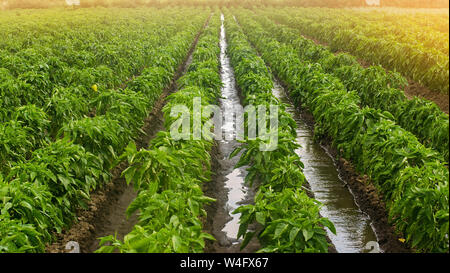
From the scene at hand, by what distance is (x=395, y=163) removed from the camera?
5.99 m

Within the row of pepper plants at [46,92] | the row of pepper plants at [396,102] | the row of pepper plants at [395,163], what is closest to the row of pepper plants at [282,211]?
the row of pepper plants at [395,163]

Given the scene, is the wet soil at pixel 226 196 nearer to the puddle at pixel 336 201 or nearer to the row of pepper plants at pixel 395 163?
the puddle at pixel 336 201

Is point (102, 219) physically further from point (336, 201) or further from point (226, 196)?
point (336, 201)

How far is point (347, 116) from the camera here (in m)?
8.05

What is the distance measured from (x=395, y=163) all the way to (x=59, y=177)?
14.9 feet

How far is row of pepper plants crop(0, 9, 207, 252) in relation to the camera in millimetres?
4570

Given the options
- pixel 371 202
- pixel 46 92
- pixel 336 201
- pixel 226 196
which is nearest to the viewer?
pixel 371 202

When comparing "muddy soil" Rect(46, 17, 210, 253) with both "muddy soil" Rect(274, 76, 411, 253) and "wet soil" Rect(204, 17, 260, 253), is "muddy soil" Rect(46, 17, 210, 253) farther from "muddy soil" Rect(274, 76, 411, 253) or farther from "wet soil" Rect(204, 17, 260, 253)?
"muddy soil" Rect(274, 76, 411, 253)

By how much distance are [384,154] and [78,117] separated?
5920 millimetres

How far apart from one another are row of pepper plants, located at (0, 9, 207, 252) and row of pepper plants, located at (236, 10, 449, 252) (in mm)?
3923

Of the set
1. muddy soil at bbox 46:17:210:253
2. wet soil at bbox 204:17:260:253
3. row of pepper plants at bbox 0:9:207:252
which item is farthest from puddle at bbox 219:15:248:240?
row of pepper plants at bbox 0:9:207:252

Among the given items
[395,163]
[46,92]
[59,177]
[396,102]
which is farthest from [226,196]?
[46,92]

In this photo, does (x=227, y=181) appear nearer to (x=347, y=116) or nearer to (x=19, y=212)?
(x=347, y=116)
